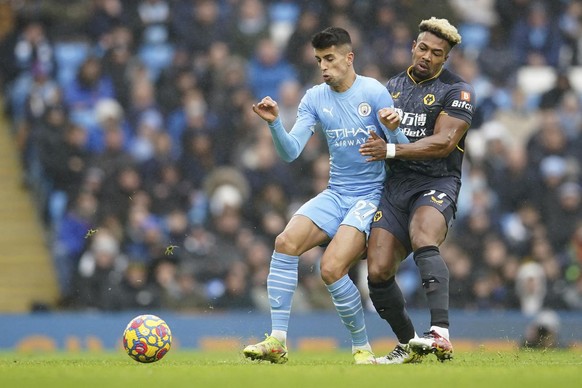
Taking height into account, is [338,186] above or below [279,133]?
below

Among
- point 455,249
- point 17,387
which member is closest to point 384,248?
point 17,387

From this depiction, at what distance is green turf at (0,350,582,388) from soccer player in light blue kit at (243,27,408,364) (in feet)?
1.75

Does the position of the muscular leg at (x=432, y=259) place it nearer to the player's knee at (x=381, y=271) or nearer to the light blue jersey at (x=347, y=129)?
the player's knee at (x=381, y=271)

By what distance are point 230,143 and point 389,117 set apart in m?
8.13

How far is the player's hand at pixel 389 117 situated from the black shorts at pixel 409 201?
640 millimetres

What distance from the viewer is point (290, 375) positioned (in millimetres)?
8016

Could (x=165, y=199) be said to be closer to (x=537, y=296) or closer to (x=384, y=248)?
(x=537, y=296)

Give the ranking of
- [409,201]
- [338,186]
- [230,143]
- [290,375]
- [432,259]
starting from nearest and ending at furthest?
1. [290,375]
2. [432,259]
3. [409,201]
4. [338,186]
5. [230,143]

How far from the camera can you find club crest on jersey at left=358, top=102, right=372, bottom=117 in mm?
9914

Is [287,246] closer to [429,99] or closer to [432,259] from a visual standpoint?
[432,259]

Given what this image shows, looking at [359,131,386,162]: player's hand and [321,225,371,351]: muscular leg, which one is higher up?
[359,131,386,162]: player's hand

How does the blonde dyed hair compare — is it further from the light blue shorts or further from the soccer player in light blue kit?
the light blue shorts

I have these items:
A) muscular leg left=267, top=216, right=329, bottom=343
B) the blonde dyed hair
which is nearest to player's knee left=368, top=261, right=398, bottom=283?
muscular leg left=267, top=216, right=329, bottom=343

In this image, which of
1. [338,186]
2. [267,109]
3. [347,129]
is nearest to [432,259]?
[338,186]
